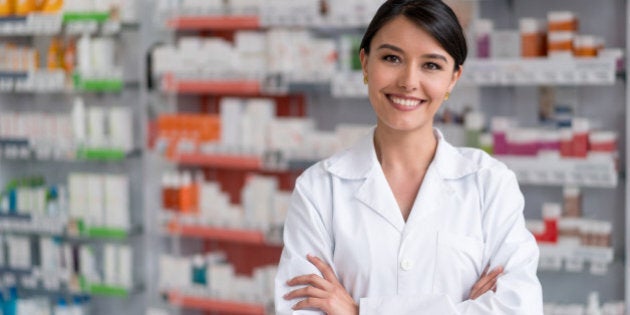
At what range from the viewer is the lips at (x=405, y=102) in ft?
7.00

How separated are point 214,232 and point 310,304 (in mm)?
2812

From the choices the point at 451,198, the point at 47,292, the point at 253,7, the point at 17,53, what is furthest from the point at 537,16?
the point at 47,292

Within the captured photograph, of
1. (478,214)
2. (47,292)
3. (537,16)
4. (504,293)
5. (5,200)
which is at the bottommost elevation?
(47,292)

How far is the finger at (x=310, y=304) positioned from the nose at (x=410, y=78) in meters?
0.53

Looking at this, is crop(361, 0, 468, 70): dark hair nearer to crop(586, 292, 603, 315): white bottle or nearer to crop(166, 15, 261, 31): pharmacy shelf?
crop(586, 292, 603, 315): white bottle

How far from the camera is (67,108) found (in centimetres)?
592

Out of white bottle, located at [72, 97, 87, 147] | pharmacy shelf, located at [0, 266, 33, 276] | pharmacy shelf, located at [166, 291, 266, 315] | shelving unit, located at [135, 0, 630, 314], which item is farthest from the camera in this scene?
pharmacy shelf, located at [0, 266, 33, 276]

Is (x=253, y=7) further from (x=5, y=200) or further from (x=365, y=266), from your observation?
(x=365, y=266)

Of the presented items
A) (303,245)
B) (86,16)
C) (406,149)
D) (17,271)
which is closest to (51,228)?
(17,271)

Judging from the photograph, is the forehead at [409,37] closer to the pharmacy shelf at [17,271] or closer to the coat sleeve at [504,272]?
the coat sleeve at [504,272]

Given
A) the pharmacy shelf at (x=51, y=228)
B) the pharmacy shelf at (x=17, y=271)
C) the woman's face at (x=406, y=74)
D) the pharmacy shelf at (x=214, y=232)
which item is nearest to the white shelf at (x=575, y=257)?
the pharmacy shelf at (x=214, y=232)

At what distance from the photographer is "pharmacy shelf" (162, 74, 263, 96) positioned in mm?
4730

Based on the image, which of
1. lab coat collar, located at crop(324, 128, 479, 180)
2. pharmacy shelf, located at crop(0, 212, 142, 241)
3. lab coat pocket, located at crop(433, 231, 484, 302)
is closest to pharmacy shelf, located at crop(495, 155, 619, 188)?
lab coat collar, located at crop(324, 128, 479, 180)

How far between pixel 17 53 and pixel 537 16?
3082 millimetres
